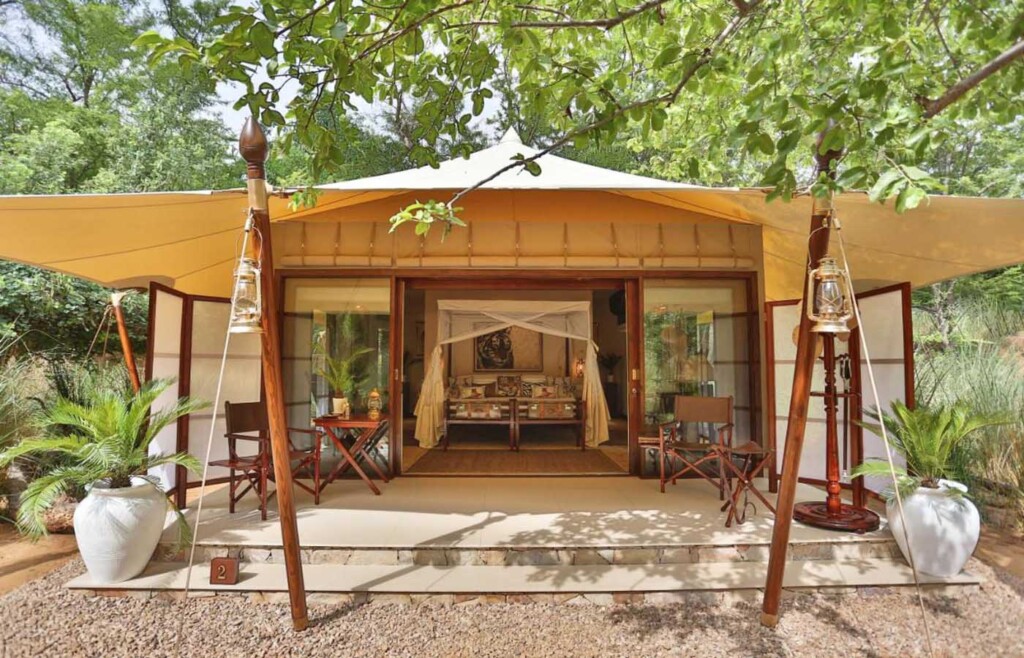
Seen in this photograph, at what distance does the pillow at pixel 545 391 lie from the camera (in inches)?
328

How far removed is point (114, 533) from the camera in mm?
3156

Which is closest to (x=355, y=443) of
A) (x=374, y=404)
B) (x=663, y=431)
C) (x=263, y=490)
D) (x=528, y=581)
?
(x=374, y=404)

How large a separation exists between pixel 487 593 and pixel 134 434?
95.2 inches

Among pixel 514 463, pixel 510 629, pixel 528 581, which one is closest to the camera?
pixel 510 629

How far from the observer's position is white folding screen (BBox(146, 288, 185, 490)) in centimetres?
434

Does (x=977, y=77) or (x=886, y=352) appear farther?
(x=886, y=352)

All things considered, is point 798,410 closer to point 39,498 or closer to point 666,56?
point 666,56

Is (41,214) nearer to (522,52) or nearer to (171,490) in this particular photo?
(171,490)

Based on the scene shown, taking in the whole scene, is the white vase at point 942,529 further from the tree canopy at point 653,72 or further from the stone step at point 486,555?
the tree canopy at point 653,72

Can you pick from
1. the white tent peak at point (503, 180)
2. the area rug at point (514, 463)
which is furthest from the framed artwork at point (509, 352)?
the white tent peak at point (503, 180)

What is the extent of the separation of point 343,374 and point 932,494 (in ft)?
15.9

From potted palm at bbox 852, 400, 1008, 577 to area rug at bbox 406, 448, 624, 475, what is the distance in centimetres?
263

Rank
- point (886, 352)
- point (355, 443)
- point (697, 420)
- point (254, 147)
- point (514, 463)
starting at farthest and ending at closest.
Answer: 1. point (514, 463)
2. point (697, 420)
3. point (355, 443)
4. point (886, 352)
5. point (254, 147)

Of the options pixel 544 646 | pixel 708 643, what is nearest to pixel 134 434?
pixel 544 646
